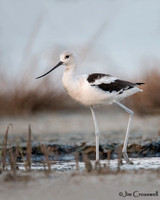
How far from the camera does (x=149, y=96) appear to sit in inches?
391

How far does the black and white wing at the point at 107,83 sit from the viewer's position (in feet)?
17.3

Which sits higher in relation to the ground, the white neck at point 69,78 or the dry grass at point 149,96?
the dry grass at point 149,96

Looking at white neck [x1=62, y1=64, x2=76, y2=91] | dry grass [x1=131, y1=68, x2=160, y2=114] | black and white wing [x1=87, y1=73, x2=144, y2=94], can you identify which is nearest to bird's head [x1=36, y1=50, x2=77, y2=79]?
white neck [x1=62, y1=64, x2=76, y2=91]

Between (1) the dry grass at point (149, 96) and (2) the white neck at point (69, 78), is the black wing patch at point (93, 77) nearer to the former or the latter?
(2) the white neck at point (69, 78)

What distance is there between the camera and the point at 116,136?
718 centimetres

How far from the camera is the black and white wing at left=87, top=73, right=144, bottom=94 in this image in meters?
5.27

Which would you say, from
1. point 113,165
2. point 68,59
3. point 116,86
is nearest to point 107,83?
point 116,86

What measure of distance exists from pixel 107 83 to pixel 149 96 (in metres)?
4.73

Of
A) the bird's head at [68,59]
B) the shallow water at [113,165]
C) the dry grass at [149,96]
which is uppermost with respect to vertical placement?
the dry grass at [149,96]

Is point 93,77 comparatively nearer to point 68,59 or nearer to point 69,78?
point 69,78

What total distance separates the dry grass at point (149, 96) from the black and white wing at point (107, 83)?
444cm

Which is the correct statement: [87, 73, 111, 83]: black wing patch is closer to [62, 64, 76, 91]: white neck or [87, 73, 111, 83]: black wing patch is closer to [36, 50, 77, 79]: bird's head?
[62, 64, 76, 91]: white neck

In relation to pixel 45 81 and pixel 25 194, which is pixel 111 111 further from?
pixel 25 194

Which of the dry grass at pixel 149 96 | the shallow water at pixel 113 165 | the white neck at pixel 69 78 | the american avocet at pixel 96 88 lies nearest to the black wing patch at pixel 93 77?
the american avocet at pixel 96 88
